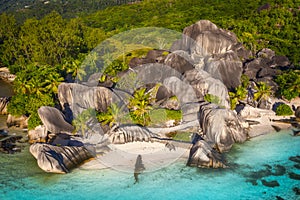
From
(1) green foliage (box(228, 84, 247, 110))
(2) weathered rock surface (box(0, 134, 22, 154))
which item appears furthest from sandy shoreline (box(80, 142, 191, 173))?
(1) green foliage (box(228, 84, 247, 110))

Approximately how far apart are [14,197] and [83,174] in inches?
287

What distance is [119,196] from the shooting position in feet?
106

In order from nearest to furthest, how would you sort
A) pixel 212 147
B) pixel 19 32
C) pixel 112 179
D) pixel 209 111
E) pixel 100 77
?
pixel 112 179 → pixel 212 147 → pixel 209 111 → pixel 100 77 → pixel 19 32

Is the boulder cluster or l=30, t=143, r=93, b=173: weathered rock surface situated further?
the boulder cluster

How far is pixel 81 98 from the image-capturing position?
47062 millimetres

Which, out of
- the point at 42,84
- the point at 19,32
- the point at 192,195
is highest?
the point at 19,32

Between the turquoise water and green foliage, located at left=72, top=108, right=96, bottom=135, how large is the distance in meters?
7.44

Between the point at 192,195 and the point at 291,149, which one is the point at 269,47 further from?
the point at 192,195

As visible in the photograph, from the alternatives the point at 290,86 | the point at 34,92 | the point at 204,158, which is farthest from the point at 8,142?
the point at 290,86

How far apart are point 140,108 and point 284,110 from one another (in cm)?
2249

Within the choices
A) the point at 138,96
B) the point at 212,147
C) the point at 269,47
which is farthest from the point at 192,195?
the point at 269,47

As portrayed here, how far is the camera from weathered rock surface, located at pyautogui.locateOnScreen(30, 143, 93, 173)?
3578 centimetres

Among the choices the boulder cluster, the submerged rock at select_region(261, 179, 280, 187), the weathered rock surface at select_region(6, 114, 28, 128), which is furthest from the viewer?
the weathered rock surface at select_region(6, 114, 28, 128)

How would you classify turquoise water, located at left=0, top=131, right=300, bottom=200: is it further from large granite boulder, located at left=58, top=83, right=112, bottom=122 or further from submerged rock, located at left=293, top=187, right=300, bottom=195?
large granite boulder, located at left=58, top=83, right=112, bottom=122
